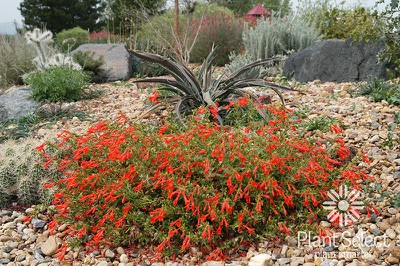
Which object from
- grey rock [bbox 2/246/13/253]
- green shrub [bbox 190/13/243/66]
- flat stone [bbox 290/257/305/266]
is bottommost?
grey rock [bbox 2/246/13/253]

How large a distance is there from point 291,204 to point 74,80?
4.74 m

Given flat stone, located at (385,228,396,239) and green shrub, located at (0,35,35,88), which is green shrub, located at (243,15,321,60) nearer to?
green shrub, located at (0,35,35,88)

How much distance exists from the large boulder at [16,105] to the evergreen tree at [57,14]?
23411 millimetres

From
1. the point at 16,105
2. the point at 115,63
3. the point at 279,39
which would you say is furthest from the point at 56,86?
the point at 279,39

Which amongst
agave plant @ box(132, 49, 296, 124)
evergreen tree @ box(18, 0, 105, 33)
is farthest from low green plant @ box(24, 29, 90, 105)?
evergreen tree @ box(18, 0, 105, 33)

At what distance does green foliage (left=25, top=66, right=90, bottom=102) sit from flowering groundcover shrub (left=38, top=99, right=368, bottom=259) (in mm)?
3558

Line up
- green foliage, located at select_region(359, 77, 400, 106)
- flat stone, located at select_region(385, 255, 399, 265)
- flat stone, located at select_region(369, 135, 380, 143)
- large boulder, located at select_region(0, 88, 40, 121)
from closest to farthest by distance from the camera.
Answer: flat stone, located at select_region(385, 255, 399, 265)
flat stone, located at select_region(369, 135, 380, 143)
green foliage, located at select_region(359, 77, 400, 106)
large boulder, located at select_region(0, 88, 40, 121)

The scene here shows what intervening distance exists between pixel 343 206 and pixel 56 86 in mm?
4971

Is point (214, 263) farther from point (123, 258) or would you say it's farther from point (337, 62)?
point (337, 62)

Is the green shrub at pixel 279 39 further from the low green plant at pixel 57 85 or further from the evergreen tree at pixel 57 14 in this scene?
the evergreen tree at pixel 57 14

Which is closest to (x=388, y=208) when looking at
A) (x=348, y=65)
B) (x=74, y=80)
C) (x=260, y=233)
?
(x=260, y=233)

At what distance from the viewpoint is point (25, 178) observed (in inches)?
156

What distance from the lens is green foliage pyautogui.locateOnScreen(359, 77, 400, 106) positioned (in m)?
5.16

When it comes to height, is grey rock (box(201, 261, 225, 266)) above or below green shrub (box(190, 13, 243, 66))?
below
